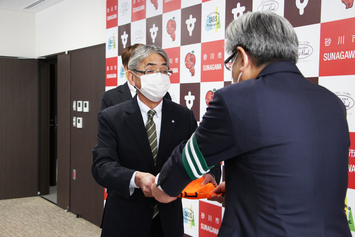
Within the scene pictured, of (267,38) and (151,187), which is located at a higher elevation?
(267,38)

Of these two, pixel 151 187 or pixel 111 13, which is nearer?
pixel 151 187

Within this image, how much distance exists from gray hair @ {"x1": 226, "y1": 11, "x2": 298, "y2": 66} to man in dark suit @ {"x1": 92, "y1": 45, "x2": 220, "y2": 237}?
28.1 inches

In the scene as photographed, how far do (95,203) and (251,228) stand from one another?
3.48 metres

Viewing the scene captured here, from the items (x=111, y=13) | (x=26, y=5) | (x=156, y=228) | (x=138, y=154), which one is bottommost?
(x=156, y=228)

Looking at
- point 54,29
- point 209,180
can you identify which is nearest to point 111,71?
point 54,29

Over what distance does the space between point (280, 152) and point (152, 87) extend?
93 cm

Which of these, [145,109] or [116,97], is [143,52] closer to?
[145,109]

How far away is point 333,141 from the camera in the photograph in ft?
2.98

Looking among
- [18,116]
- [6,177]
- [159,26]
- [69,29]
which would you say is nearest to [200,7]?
[159,26]

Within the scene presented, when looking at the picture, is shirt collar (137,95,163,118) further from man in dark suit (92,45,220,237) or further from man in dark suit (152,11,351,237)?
man in dark suit (152,11,351,237)

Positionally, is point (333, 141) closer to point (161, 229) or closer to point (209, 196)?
point (209, 196)

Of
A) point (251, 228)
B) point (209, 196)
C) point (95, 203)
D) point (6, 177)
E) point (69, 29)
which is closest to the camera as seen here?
point (251, 228)

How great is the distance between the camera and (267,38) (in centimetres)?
96

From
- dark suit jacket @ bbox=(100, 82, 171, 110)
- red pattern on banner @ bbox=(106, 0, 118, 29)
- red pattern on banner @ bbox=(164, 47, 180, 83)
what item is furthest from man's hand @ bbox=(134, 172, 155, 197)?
red pattern on banner @ bbox=(106, 0, 118, 29)
